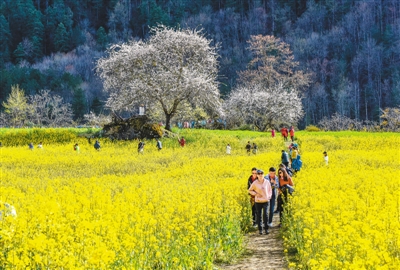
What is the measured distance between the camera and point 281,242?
34.6 ft

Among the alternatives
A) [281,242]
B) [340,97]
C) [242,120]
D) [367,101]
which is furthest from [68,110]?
[281,242]

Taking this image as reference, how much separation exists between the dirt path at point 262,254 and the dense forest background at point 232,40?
211 feet

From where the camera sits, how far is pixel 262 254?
962 centimetres

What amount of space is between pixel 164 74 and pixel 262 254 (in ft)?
112

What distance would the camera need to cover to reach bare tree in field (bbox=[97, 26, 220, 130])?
136ft

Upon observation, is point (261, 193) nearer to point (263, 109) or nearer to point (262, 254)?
point (262, 254)

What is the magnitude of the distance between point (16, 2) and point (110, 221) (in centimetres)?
13169

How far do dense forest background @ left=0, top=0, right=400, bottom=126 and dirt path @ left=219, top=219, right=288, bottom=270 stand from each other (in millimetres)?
64383

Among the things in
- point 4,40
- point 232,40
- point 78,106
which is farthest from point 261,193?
point 4,40

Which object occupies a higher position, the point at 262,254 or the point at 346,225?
the point at 346,225

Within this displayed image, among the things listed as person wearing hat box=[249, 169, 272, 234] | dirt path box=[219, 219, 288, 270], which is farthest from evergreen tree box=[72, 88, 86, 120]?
dirt path box=[219, 219, 288, 270]

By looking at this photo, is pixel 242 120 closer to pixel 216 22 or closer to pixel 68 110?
pixel 68 110

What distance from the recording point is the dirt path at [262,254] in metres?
8.69

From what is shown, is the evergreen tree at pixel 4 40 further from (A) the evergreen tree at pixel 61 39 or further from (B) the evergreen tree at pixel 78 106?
(B) the evergreen tree at pixel 78 106
